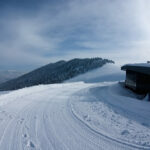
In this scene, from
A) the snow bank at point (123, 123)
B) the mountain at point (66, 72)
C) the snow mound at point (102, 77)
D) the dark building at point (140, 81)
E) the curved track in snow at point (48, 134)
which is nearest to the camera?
the curved track in snow at point (48, 134)

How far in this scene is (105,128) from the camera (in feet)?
16.1

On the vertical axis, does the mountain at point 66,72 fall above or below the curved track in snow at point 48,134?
above

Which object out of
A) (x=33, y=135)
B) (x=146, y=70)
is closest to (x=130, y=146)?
(x=33, y=135)

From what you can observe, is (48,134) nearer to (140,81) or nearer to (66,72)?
(140,81)

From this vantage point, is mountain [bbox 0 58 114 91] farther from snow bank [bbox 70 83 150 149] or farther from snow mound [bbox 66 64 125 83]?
snow bank [bbox 70 83 150 149]

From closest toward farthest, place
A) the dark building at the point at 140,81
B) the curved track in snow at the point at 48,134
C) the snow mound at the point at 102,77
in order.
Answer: the curved track in snow at the point at 48,134 < the dark building at the point at 140,81 < the snow mound at the point at 102,77

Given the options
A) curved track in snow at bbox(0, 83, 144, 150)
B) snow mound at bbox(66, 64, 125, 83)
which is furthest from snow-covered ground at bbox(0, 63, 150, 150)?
snow mound at bbox(66, 64, 125, 83)

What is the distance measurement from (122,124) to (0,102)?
22.7 ft

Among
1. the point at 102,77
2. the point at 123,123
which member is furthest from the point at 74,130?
the point at 102,77

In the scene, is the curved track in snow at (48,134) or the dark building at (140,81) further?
the dark building at (140,81)

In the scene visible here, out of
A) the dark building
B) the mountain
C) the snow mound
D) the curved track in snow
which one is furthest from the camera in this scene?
the mountain

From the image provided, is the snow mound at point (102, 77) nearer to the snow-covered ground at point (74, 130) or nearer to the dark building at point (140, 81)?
the dark building at point (140, 81)

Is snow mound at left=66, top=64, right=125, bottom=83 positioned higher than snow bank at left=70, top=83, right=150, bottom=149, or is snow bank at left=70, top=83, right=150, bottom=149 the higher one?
snow mound at left=66, top=64, right=125, bottom=83

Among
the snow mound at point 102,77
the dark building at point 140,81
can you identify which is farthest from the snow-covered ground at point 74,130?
the snow mound at point 102,77
